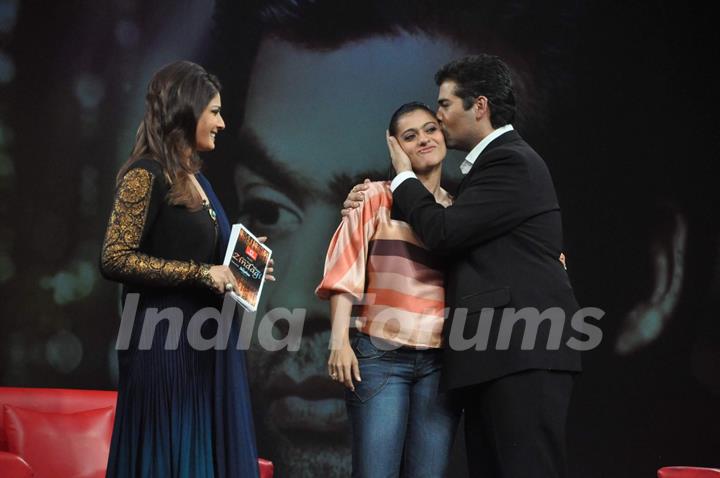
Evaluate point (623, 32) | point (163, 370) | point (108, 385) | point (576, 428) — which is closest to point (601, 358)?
point (576, 428)

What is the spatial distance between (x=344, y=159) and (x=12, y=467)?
2.04 meters

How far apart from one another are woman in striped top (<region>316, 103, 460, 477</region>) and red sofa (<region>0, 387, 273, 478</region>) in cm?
126

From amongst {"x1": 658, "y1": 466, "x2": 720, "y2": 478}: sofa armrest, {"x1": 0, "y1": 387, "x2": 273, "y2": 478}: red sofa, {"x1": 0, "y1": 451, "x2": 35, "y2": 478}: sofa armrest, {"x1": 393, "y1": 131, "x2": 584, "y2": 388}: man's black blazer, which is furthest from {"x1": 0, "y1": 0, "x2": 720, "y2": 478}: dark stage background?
{"x1": 393, "y1": 131, "x2": 584, "y2": 388}: man's black blazer

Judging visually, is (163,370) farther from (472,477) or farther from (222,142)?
(222,142)

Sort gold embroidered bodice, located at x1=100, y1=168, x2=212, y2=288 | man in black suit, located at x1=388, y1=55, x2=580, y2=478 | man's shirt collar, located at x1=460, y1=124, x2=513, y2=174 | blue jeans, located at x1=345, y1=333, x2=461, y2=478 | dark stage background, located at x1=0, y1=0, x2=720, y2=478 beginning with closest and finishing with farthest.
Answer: gold embroidered bodice, located at x1=100, y1=168, x2=212, y2=288, man in black suit, located at x1=388, y1=55, x2=580, y2=478, blue jeans, located at x1=345, y1=333, x2=461, y2=478, man's shirt collar, located at x1=460, y1=124, x2=513, y2=174, dark stage background, located at x1=0, y1=0, x2=720, y2=478

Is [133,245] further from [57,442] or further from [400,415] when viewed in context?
[57,442]

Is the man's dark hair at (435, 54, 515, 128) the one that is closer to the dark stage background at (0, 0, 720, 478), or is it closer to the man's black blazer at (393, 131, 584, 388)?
the man's black blazer at (393, 131, 584, 388)

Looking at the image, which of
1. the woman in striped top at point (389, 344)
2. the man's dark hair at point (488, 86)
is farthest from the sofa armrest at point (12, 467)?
the man's dark hair at point (488, 86)

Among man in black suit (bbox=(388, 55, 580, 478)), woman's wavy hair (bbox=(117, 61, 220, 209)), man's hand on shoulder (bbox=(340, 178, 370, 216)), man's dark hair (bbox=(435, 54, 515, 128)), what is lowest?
man in black suit (bbox=(388, 55, 580, 478))

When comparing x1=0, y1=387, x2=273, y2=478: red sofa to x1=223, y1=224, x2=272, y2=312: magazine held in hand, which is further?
x1=0, y1=387, x2=273, y2=478: red sofa

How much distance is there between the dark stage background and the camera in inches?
160

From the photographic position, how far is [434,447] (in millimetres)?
2467

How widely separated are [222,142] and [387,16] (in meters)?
1.03

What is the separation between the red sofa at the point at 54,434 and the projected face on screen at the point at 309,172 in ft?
1.83
